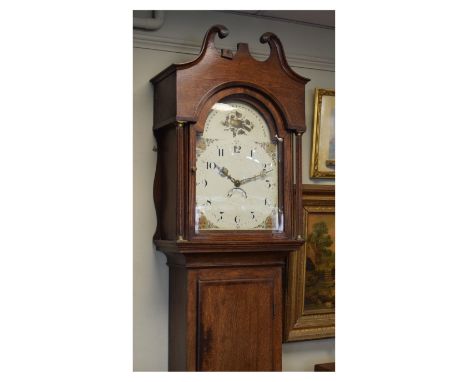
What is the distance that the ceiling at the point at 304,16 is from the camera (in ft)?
10.0

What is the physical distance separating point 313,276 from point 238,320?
2.58 feet

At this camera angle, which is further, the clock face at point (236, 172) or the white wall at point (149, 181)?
the white wall at point (149, 181)

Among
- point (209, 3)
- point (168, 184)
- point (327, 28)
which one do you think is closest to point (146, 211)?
point (168, 184)

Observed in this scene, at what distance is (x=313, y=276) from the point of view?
3.26 m

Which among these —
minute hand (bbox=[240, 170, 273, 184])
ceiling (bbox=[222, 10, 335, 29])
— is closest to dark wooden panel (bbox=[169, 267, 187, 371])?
minute hand (bbox=[240, 170, 273, 184])

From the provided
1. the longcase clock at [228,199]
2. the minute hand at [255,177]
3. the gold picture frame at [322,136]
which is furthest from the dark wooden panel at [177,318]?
the gold picture frame at [322,136]

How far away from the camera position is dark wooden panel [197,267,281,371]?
100.0 inches

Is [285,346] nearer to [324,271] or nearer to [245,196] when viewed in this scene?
[324,271]

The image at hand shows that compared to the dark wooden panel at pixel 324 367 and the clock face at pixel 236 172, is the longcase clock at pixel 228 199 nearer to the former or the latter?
the clock face at pixel 236 172

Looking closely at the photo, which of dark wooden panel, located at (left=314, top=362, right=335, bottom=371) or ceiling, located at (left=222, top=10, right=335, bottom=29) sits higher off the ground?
ceiling, located at (left=222, top=10, right=335, bottom=29)

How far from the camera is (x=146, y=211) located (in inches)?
111

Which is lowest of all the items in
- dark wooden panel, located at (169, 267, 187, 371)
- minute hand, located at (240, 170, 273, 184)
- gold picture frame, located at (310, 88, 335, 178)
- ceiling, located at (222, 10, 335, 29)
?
dark wooden panel, located at (169, 267, 187, 371)

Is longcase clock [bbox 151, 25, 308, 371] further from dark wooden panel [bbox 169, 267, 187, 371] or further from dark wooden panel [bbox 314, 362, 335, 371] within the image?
dark wooden panel [bbox 314, 362, 335, 371]

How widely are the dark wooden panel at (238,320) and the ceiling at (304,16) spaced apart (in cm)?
128
